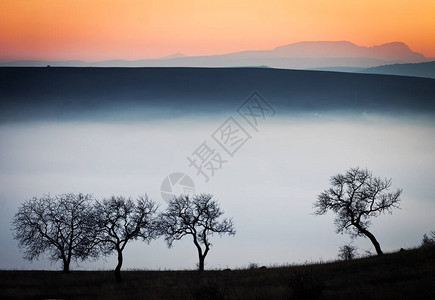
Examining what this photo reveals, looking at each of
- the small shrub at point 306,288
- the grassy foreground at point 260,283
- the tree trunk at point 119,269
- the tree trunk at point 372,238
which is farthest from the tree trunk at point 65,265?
the small shrub at point 306,288

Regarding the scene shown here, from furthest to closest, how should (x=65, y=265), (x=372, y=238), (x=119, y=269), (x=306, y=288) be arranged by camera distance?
(x=65, y=265), (x=372, y=238), (x=119, y=269), (x=306, y=288)

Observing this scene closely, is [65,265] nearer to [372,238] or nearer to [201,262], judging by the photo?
[201,262]

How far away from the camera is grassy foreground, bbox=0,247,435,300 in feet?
88.5

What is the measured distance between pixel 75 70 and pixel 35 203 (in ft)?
171

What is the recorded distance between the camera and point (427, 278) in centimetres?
Result: 2814

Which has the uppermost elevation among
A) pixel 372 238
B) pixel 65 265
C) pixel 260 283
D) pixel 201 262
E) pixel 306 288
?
pixel 372 238

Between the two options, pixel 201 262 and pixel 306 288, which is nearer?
pixel 306 288

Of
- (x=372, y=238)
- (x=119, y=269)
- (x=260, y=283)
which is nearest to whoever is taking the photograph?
(x=260, y=283)

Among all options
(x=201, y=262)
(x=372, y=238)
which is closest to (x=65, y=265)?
(x=201, y=262)

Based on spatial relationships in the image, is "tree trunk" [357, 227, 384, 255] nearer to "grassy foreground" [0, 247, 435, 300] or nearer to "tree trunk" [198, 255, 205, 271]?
"grassy foreground" [0, 247, 435, 300]

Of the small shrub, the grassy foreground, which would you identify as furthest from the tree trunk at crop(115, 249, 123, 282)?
the small shrub

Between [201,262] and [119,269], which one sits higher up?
[201,262]

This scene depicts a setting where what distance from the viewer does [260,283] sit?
34.2 metres

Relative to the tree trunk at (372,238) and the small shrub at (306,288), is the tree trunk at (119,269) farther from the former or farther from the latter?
the tree trunk at (372,238)
